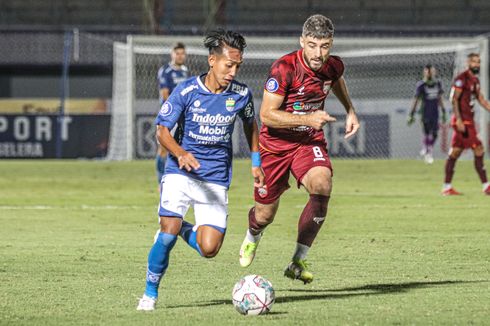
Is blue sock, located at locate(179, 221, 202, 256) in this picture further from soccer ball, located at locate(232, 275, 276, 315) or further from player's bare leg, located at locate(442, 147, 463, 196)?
player's bare leg, located at locate(442, 147, 463, 196)

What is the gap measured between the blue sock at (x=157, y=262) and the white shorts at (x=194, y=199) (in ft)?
0.63

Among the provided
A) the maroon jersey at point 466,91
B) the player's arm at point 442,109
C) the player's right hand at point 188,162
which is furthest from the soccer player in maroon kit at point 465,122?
the player's right hand at point 188,162

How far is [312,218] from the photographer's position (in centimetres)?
848

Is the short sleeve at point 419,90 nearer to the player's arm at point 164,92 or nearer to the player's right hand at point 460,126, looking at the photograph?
the player's right hand at point 460,126

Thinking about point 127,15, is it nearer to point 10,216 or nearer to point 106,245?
point 10,216

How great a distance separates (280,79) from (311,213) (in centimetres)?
107

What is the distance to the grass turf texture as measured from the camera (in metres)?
6.99

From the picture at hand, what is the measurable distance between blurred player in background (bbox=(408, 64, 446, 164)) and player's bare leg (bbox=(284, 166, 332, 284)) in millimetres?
19180

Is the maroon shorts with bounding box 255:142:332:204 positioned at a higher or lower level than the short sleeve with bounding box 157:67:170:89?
higher

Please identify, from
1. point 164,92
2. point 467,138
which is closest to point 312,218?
point 164,92

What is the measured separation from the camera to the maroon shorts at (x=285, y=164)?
8633mm

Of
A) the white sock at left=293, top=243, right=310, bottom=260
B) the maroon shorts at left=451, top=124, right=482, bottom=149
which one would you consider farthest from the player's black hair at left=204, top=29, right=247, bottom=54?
the maroon shorts at left=451, top=124, right=482, bottom=149

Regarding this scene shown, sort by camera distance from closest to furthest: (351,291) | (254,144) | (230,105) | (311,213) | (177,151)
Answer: (177,151)
(230,105)
(254,144)
(351,291)
(311,213)

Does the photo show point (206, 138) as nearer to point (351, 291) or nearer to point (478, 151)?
point (351, 291)
